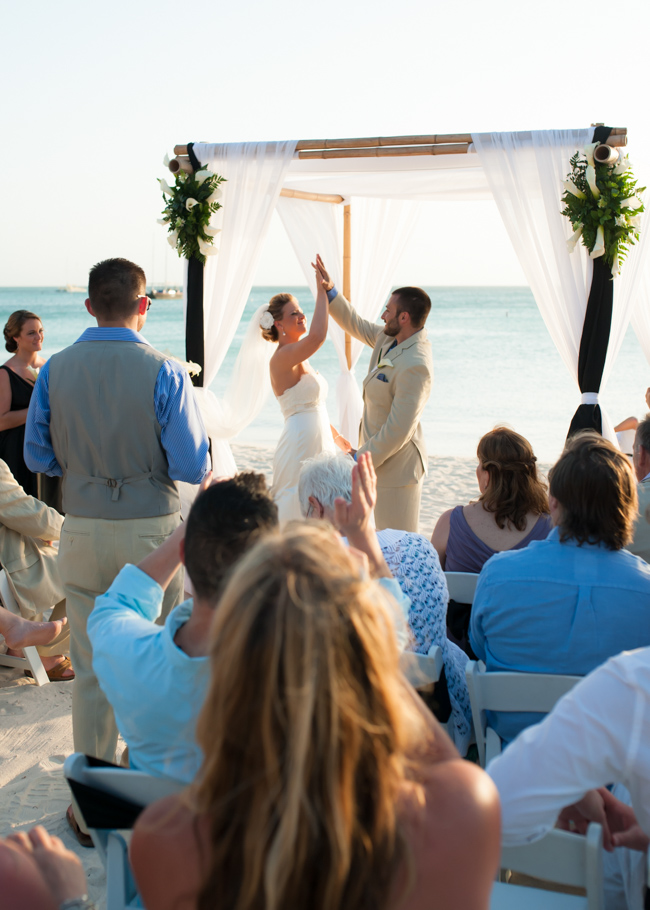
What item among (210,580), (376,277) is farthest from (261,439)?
(210,580)

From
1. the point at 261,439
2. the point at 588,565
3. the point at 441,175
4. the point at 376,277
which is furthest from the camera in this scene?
the point at 261,439

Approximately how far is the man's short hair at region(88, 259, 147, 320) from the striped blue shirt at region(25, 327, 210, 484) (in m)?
0.07

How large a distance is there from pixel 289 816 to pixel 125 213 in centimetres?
2627

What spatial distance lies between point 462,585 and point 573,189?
8.51 ft

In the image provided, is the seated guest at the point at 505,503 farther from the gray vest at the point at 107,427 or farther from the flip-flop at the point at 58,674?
the flip-flop at the point at 58,674

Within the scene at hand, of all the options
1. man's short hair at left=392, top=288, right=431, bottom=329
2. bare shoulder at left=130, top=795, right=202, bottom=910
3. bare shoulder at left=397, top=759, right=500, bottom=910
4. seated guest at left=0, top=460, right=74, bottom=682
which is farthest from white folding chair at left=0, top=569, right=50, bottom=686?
bare shoulder at left=397, top=759, right=500, bottom=910

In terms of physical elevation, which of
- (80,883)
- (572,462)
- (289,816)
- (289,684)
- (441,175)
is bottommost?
(80,883)

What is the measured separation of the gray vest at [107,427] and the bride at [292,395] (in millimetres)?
2066

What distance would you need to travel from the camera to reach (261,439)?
13.5 meters

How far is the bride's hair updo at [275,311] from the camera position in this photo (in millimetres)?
4859

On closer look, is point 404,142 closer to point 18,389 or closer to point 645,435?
point 645,435

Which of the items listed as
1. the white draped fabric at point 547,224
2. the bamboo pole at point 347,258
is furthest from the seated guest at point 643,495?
the bamboo pole at point 347,258

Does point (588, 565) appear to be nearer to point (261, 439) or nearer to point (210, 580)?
point (210, 580)

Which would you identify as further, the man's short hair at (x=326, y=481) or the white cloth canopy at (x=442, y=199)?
the white cloth canopy at (x=442, y=199)
